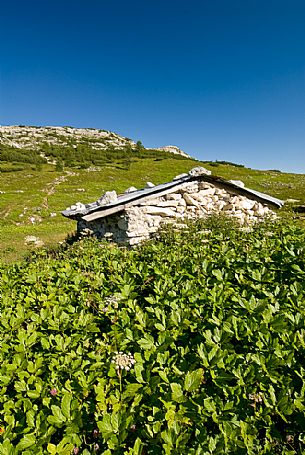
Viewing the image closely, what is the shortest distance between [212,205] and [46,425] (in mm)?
11976

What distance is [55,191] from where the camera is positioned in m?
40.3

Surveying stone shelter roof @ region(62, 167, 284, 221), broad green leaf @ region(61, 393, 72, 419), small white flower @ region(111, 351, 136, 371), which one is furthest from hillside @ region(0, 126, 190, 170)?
broad green leaf @ region(61, 393, 72, 419)

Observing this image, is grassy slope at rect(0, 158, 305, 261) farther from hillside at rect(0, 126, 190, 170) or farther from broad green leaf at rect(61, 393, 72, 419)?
broad green leaf at rect(61, 393, 72, 419)

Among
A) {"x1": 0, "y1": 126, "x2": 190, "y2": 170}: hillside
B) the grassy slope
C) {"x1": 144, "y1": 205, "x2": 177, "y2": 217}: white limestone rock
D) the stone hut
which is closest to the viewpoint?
the stone hut

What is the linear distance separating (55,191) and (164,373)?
4116 centimetres

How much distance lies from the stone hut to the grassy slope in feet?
24.8

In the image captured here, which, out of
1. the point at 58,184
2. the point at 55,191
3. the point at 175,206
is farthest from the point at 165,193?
the point at 58,184

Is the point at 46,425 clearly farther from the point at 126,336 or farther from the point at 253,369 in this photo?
the point at 253,369

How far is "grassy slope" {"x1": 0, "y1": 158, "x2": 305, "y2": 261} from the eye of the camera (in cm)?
2244

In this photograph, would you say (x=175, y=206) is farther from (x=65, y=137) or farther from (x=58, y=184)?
(x=65, y=137)

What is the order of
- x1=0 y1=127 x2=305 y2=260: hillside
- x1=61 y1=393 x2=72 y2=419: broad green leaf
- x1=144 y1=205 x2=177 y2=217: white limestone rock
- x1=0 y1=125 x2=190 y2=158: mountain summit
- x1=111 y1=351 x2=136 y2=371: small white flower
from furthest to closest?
1. x1=0 y1=125 x2=190 y2=158: mountain summit
2. x1=0 y1=127 x2=305 y2=260: hillside
3. x1=144 y1=205 x2=177 y2=217: white limestone rock
4. x1=111 y1=351 x2=136 y2=371: small white flower
5. x1=61 y1=393 x2=72 y2=419: broad green leaf

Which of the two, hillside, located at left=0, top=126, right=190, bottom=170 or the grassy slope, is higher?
hillside, located at left=0, top=126, right=190, bottom=170

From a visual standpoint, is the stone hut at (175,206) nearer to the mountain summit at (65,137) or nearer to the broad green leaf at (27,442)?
the broad green leaf at (27,442)

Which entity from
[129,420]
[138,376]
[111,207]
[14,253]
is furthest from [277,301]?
[14,253]
